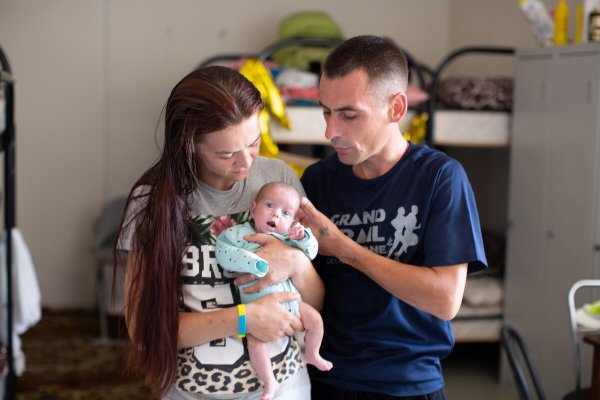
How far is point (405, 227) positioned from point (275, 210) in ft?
0.92

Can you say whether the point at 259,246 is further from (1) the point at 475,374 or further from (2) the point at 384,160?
(1) the point at 475,374

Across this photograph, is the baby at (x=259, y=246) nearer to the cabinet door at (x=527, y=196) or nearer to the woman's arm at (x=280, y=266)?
the woman's arm at (x=280, y=266)

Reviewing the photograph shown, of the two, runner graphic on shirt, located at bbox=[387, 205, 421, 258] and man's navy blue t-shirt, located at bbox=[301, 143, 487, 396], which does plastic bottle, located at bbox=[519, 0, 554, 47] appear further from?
runner graphic on shirt, located at bbox=[387, 205, 421, 258]

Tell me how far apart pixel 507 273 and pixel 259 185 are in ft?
8.19

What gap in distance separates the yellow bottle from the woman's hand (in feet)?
7.90

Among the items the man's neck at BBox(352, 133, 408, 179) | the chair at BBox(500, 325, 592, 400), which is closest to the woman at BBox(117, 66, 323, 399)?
the man's neck at BBox(352, 133, 408, 179)

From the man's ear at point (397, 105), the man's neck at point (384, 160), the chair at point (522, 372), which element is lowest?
the chair at point (522, 372)

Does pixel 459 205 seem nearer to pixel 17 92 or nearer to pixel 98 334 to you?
pixel 98 334

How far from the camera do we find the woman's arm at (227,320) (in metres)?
1.46

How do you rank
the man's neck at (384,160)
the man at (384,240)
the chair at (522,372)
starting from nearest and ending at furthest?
the man at (384,240)
the man's neck at (384,160)
the chair at (522,372)

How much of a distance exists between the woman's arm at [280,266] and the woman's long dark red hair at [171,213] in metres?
0.14

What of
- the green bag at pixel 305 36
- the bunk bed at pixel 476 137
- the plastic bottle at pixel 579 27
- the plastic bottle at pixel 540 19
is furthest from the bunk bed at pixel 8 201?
the plastic bottle at pixel 579 27

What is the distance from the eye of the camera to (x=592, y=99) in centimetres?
313

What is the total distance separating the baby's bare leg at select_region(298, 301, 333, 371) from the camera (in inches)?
61.5
